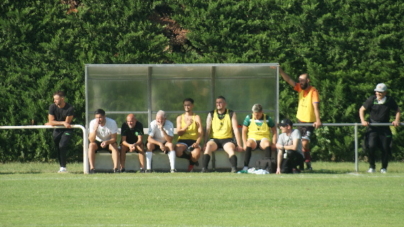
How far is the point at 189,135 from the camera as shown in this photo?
17719 mm

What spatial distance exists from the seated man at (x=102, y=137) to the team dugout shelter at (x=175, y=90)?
5.56 ft

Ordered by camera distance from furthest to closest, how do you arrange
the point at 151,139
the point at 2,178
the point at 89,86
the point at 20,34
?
the point at 20,34
the point at 89,86
the point at 151,139
the point at 2,178

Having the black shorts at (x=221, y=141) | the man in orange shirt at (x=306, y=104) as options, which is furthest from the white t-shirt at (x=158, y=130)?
the man in orange shirt at (x=306, y=104)

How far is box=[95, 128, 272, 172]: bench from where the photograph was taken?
1745 centimetres

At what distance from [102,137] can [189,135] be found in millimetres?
1685

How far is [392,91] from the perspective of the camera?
20609mm

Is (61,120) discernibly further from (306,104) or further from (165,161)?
(306,104)

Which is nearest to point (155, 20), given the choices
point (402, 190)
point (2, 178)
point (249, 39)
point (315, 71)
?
point (249, 39)

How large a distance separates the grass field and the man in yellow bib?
998mm

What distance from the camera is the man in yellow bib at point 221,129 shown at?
17375mm

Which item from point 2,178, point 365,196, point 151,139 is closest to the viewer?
point 365,196

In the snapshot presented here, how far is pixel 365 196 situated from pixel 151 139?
586 cm

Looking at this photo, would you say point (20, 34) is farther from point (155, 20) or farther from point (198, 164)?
point (198, 164)

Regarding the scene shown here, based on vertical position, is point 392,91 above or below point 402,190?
above
